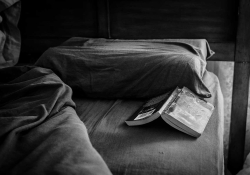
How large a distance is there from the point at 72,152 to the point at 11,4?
123 cm

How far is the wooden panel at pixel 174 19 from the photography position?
1773 millimetres

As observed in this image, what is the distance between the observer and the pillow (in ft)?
4.33

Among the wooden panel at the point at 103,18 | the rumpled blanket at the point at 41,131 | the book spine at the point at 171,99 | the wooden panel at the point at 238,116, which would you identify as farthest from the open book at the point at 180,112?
the wooden panel at the point at 103,18

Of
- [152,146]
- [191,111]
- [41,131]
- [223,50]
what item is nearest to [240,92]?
[223,50]

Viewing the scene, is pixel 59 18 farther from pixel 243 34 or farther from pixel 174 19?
pixel 243 34

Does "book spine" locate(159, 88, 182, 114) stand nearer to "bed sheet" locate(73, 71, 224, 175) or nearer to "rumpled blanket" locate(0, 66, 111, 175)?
"bed sheet" locate(73, 71, 224, 175)

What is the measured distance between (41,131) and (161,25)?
1117mm

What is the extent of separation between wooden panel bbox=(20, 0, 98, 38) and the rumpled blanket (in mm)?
682

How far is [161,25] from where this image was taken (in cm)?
186

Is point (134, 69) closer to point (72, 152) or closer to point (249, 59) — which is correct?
point (72, 152)

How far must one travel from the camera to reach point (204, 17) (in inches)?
70.6

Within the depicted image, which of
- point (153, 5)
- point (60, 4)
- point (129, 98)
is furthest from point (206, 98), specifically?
point (60, 4)

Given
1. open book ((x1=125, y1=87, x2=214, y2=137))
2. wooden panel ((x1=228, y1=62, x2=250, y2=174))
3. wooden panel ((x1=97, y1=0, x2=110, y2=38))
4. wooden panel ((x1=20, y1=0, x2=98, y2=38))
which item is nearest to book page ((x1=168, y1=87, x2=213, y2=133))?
open book ((x1=125, y1=87, x2=214, y2=137))

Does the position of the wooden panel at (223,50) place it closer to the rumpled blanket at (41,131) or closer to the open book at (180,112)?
the open book at (180,112)
